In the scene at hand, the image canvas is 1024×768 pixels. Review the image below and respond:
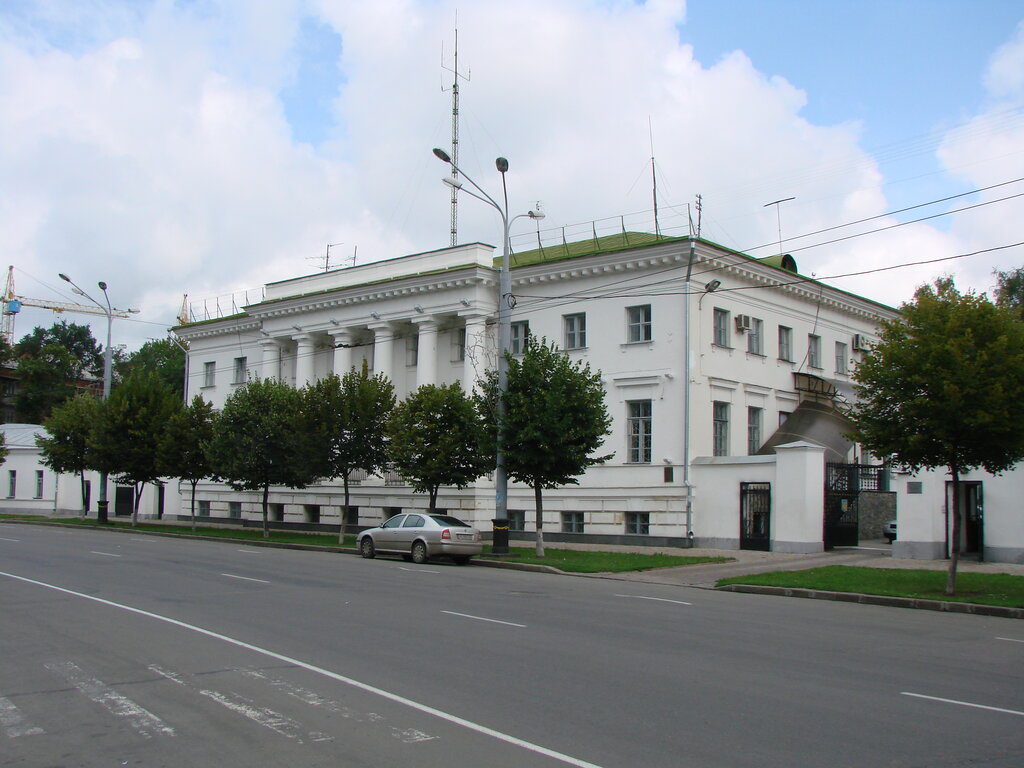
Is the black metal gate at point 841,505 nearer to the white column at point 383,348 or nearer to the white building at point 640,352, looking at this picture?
the white building at point 640,352

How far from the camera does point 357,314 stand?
136 feet

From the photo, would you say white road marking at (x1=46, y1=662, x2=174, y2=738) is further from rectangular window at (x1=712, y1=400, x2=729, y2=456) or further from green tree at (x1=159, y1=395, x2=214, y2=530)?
green tree at (x1=159, y1=395, x2=214, y2=530)

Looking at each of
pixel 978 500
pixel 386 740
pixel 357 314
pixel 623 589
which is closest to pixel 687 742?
pixel 386 740

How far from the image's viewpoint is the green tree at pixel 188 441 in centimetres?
4266

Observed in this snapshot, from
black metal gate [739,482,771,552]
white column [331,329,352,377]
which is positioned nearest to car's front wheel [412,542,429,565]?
black metal gate [739,482,771,552]

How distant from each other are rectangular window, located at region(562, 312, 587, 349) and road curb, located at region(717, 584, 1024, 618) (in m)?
15.7

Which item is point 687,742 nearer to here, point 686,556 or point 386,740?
point 386,740

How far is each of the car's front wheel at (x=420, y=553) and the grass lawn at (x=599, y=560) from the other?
5.87 feet

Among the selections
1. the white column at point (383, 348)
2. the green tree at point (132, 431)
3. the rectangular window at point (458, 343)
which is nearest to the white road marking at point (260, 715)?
the rectangular window at point (458, 343)

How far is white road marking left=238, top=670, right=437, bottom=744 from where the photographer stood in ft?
22.8

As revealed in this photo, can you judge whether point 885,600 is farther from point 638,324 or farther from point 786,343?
point 786,343

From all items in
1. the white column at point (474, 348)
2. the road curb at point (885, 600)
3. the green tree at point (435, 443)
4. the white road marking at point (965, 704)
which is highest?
the white column at point (474, 348)

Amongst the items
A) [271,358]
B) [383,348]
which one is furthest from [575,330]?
[271,358]

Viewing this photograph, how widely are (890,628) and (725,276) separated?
20441 mm
